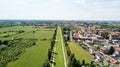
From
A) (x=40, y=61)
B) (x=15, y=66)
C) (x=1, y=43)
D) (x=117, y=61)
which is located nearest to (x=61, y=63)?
(x=40, y=61)

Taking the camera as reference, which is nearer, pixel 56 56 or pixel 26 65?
pixel 26 65

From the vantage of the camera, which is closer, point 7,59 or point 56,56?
point 7,59

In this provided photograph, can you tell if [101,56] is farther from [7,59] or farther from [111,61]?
[7,59]

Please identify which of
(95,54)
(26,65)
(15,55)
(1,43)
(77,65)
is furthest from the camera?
(1,43)

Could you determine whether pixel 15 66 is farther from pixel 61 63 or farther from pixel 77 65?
pixel 77 65

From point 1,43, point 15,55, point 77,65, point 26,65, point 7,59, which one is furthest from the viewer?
point 1,43

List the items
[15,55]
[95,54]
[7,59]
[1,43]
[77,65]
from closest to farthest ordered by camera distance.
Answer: [77,65] < [7,59] < [15,55] < [95,54] < [1,43]

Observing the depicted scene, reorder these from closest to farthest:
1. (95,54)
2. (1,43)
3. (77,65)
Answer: (77,65) < (95,54) < (1,43)

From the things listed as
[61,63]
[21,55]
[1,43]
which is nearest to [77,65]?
[61,63]
